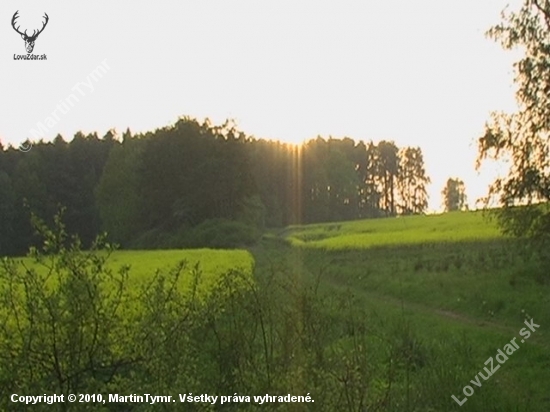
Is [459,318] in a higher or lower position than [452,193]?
lower

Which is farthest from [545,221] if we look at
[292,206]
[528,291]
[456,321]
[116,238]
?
[292,206]

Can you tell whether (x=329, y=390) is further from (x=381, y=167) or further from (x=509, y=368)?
(x=381, y=167)

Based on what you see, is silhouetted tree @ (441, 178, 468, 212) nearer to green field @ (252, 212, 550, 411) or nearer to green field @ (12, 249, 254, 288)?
green field @ (252, 212, 550, 411)

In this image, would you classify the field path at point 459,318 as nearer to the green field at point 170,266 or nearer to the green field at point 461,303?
the green field at point 461,303

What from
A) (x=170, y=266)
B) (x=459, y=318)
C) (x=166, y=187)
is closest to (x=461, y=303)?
(x=459, y=318)

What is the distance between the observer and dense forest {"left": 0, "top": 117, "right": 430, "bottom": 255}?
6556 centimetres

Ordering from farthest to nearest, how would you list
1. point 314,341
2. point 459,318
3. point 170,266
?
point 459,318 → point 170,266 → point 314,341

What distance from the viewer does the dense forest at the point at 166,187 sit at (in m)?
65.6

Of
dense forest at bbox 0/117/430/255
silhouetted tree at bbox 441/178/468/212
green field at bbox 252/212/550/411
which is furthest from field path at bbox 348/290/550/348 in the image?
silhouetted tree at bbox 441/178/468/212

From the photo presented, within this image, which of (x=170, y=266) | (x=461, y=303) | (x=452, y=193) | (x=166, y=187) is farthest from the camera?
(x=452, y=193)

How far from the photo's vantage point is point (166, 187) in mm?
68125

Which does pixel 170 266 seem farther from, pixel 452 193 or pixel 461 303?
pixel 452 193

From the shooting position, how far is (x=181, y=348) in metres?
4.83

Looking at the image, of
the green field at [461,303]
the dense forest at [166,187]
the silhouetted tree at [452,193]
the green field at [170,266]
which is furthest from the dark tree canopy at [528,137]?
the silhouetted tree at [452,193]
